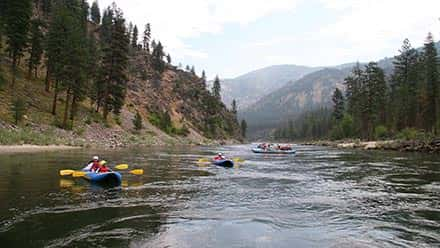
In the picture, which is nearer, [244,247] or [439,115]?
[244,247]

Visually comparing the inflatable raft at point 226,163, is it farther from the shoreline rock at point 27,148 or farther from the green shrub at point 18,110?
the green shrub at point 18,110

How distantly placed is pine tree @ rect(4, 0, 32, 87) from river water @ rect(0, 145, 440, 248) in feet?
123

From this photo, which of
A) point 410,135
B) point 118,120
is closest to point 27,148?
point 118,120

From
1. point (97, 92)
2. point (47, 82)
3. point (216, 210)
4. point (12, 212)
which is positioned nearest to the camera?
point (12, 212)

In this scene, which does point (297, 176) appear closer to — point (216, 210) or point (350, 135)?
point (216, 210)

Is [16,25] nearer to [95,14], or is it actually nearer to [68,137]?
[68,137]

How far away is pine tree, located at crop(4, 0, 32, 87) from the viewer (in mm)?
52344

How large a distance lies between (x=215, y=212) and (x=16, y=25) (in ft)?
170

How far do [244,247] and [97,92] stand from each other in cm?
5820

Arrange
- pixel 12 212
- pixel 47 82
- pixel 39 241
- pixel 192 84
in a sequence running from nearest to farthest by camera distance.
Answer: pixel 39 241, pixel 12 212, pixel 47 82, pixel 192 84

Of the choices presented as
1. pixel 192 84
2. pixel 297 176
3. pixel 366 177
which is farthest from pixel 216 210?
pixel 192 84

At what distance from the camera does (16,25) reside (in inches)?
2083

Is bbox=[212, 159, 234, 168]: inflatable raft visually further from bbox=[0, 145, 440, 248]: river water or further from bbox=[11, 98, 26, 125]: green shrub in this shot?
bbox=[11, 98, 26, 125]: green shrub

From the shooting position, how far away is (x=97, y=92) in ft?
206
